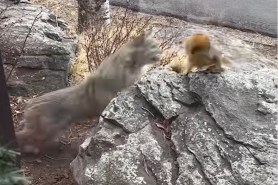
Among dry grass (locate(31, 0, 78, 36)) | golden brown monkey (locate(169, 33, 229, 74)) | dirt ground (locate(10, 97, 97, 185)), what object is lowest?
dirt ground (locate(10, 97, 97, 185))

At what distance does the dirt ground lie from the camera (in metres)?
5.23

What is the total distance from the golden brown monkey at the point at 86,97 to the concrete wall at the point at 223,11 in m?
4.18

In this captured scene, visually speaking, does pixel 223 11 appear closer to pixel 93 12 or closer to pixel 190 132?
pixel 93 12

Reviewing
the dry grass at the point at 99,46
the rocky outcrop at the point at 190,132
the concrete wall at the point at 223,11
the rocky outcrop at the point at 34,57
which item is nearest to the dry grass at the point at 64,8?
the concrete wall at the point at 223,11

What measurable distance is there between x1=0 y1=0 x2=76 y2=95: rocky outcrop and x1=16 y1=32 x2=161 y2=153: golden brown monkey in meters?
1.21

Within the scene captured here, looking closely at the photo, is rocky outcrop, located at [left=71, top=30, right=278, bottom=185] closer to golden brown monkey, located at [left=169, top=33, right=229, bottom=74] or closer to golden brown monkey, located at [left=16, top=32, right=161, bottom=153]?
golden brown monkey, located at [left=169, top=33, right=229, bottom=74]

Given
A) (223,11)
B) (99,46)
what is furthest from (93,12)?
(223,11)

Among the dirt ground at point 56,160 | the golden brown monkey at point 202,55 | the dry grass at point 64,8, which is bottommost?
the dirt ground at point 56,160

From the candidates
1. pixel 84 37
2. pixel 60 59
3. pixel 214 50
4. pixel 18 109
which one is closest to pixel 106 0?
pixel 84 37

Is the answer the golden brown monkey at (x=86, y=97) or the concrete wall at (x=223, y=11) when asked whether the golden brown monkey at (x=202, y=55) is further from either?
the concrete wall at (x=223, y=11)

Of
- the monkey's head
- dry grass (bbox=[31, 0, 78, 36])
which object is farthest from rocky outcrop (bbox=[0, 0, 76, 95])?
the monkey's head

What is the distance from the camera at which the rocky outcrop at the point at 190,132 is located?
407 centimetres

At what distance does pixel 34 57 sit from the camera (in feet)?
22.5

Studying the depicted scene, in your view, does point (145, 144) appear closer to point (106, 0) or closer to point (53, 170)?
point (53, 170)
